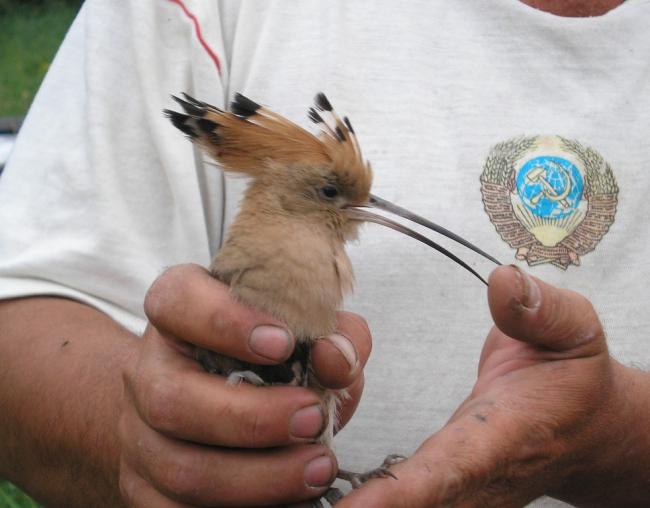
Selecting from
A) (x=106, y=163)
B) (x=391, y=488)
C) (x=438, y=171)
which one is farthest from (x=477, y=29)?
(x=391, y=488)

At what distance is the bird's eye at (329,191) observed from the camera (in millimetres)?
1927

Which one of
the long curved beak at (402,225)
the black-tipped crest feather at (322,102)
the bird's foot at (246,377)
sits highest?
the black-tipped crest feather at (322,102)

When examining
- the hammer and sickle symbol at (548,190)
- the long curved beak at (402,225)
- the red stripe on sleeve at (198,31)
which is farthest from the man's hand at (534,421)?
the red stripe on sleeve at (198,31)

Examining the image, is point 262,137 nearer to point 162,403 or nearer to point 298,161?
point 298,161

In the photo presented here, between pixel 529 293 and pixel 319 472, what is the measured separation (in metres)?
0.49

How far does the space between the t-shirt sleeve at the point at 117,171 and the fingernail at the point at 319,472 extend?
69 cm

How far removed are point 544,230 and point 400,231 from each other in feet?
1.23

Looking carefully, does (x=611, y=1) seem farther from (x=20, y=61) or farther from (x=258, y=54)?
(x=20, y=61)

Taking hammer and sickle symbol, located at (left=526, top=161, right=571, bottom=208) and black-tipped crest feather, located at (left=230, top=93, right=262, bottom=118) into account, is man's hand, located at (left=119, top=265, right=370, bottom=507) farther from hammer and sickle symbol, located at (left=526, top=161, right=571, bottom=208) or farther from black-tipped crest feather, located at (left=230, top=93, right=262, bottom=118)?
hammer and sickle symbol, located at (left=526, top=161, right=571, bottom=208)

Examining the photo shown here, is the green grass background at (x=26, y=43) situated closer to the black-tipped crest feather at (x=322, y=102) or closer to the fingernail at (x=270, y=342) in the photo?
the black-tipped crest feather at (x=322, y=102)

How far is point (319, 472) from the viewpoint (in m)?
1.54

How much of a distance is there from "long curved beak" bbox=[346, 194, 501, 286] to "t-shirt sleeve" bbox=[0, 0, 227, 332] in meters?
0.41

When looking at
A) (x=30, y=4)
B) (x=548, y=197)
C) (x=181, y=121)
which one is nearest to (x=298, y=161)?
(x=181, y=121)

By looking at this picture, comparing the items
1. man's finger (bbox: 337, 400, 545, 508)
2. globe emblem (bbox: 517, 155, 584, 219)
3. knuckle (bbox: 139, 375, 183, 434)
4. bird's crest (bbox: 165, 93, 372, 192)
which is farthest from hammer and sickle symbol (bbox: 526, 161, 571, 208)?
knuckle (bbox: 139, 375, 183, 434)
